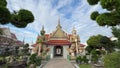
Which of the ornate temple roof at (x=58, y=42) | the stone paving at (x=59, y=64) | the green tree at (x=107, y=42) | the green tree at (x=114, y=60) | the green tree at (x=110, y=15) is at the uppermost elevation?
the ornate temple roof at (x=58, y=42)

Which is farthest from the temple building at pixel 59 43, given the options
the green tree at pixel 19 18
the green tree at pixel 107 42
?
the green tree at pixel 19 18

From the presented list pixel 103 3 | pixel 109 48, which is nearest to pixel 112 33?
pixel 109 48

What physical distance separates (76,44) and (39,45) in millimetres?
4901

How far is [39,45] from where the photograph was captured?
82.3 ft

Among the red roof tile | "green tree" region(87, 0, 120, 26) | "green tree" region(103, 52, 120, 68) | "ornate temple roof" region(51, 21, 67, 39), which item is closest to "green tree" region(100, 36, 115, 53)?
"green tree" region(87, 0, 120, 26)

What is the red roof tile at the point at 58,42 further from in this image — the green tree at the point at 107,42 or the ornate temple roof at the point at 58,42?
the green tree at the point at 107,42

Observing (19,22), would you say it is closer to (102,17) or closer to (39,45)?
(102,17)

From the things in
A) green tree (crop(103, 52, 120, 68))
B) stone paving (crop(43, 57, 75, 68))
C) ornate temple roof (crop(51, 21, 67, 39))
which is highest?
ornate temple roof (crop(51, 21, 67, 39))

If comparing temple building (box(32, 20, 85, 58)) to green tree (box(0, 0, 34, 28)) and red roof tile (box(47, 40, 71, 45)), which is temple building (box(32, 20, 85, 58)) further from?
green tree (box(0, 0, 34, 28))

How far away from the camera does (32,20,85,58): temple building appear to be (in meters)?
24.8

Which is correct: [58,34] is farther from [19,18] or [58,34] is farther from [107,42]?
[19,18]

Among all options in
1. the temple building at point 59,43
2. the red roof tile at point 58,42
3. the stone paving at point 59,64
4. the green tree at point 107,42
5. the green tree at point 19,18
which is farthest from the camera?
the red roof tile at point 58,42

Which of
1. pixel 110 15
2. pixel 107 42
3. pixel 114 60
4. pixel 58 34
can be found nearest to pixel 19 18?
pixel 110 15

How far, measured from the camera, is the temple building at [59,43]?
2481cm
